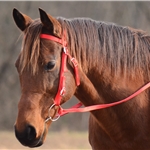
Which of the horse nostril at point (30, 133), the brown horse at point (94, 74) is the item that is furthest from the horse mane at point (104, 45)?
the horse nostril at point (30, 133)

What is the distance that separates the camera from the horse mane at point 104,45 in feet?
11.3

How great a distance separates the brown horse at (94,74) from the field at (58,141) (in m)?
7.23

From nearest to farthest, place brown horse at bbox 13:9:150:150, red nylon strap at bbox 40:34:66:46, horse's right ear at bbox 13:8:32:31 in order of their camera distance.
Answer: brown horse at bbox 13:9:150:150
red nylon strap at bbox 40:34:66:46
horse's right ear at bbox 13:8:32:31

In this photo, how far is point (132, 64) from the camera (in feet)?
12.0

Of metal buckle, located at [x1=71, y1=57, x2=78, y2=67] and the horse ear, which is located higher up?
the horse ear

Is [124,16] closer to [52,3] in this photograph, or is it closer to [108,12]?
[108,12]

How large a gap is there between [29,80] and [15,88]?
13.1 metres

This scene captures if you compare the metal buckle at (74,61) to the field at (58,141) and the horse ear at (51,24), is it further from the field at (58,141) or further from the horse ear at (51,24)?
the field at (58,141)

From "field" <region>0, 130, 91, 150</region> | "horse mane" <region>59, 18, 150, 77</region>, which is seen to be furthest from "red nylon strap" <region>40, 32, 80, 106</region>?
"field" <region>0, 130, 91, 150</region>

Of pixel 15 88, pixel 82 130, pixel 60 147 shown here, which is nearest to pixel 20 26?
pixel 60 147

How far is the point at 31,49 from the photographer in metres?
3.24

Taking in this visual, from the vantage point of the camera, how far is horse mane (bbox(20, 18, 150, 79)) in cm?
345

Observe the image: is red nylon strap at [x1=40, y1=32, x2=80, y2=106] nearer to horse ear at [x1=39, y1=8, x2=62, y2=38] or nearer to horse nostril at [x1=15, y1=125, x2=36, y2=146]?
horse ear at [x1=39, y1=8, x2=62, y2=38]

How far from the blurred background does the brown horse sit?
12.1 m
